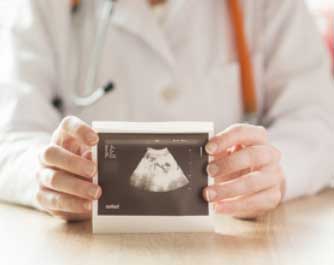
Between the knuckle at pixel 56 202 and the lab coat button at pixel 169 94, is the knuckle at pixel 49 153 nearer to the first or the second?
the knuckle at pixel 56 202

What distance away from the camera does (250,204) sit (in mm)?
1170

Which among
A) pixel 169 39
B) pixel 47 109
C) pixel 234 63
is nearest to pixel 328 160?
pixel 234 63

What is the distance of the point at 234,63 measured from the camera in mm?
1628

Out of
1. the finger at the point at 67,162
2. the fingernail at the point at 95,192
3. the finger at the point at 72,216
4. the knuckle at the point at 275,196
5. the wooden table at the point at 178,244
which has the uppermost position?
the finger at the point at 67,162

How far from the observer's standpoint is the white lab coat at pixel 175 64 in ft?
5.03

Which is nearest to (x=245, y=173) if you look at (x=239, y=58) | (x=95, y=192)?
(x=95, y=192)

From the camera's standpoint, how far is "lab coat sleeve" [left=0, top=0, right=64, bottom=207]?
1316 millimetres

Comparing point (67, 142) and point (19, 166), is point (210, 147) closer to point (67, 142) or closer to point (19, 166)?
point (67, 142)

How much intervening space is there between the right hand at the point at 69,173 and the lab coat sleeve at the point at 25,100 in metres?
0.11

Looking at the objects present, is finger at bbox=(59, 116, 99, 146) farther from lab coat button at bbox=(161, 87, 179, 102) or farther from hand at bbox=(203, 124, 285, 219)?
lab coat button at bbox=(161, 87, 179, 102)

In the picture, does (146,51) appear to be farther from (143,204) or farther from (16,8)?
(143,204)

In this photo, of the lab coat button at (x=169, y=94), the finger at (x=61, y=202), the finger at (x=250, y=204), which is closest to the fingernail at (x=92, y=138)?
the finger at (x=61, y=202)

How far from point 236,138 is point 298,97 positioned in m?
0.45

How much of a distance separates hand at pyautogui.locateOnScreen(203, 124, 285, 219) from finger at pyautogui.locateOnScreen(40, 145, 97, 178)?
0.56ft
